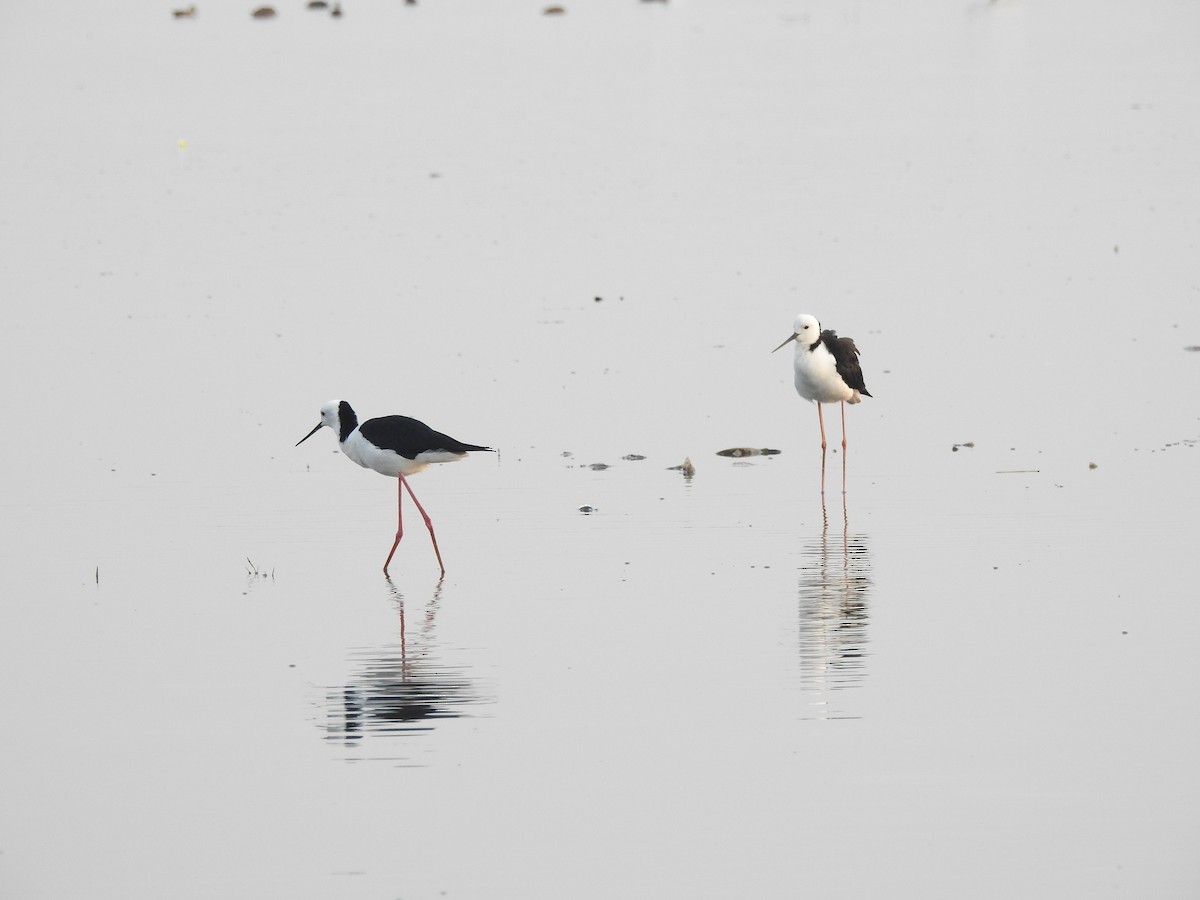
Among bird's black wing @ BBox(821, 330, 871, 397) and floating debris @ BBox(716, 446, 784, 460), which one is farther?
bird's black wing @ BBox(821, 330, 871, 397)

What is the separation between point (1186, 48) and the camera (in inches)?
2313

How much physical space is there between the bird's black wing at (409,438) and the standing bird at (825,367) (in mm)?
4199


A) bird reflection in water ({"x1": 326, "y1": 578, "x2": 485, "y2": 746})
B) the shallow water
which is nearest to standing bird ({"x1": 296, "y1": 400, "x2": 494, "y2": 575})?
the shallow water

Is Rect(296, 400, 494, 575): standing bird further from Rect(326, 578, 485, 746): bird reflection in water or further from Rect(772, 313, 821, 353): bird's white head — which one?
Rect(772, 313, 821, 353): bird's white head

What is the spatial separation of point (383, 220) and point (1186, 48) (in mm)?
37671

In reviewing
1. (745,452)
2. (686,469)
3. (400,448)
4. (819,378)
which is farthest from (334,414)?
(819,378)

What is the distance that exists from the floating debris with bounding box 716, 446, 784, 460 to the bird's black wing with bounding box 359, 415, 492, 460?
304cm

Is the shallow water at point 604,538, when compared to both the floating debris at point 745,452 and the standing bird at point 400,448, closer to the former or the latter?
the floating debris at point 745,452

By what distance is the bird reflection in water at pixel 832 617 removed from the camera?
374 inches

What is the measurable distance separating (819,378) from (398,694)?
24.5 ft

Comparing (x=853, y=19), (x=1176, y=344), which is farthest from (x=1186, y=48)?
(x=1176, y=344)

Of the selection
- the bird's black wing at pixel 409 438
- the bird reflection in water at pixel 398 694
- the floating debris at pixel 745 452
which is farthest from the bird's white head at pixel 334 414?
the bird reflection in water at pixel 398 694

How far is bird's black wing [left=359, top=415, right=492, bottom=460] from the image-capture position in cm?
1282

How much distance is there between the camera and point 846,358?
53.7ft
